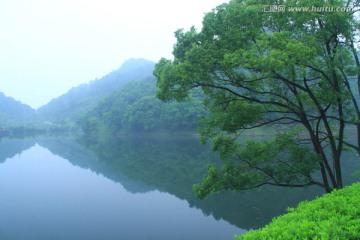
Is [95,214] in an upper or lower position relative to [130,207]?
upper

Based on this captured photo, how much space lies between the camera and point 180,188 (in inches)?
1069

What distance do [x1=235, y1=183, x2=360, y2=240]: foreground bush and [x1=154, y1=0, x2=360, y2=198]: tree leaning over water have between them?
15.8 ft

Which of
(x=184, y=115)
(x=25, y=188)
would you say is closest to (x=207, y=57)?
(x=25, y=188)

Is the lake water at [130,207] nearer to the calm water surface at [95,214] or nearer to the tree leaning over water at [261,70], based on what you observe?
the calm water surface at [95,214]

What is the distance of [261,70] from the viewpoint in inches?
391

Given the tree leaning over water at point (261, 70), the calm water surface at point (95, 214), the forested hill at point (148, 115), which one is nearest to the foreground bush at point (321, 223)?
the tree leaning over water at point (261, 70)

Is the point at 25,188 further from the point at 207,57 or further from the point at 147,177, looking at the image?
the point at 207,57

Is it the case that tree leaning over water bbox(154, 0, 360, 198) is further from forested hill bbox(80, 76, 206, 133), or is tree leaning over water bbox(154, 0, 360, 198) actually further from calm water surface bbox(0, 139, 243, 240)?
forested hill bbox(80, 76, 206, 133)

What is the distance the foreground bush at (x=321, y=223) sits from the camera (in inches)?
167

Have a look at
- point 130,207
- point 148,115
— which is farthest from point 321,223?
point 148,115

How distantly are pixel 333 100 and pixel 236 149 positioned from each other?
176 inches

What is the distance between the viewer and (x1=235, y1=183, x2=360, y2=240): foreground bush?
423 centimetres

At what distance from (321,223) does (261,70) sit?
6.35m

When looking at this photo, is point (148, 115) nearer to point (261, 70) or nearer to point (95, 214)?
point (95, 214)
